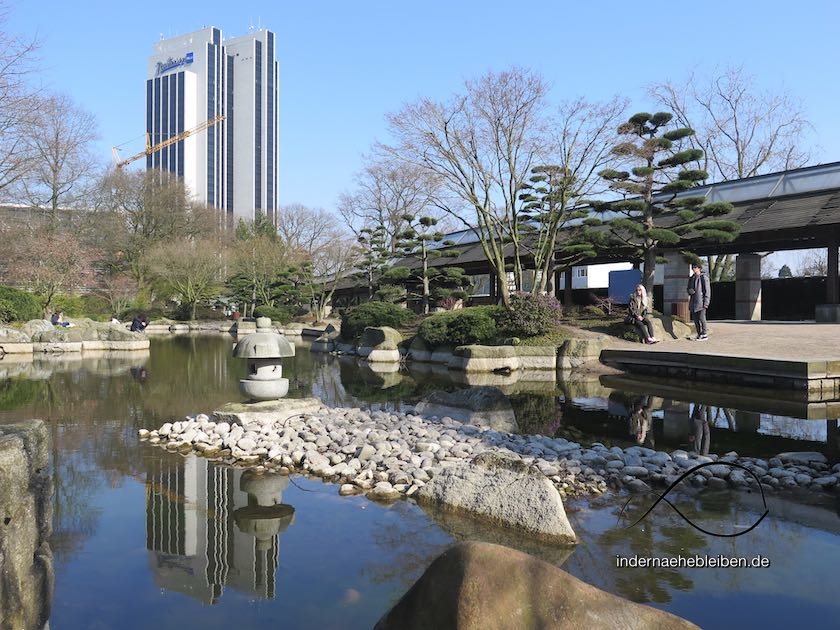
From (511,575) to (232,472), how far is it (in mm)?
4376

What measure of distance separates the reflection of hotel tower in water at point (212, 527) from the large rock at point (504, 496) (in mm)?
1262

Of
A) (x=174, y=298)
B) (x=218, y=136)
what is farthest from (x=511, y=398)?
(x=218, y=136)

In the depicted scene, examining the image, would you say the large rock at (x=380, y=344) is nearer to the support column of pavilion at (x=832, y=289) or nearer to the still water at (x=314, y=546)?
the still water at (x=314, y=546)

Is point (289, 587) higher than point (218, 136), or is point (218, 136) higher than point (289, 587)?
point (218, 136)

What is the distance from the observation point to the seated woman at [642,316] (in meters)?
16.0

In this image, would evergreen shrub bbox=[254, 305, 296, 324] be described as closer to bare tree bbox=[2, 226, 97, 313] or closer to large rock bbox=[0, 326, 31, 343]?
bare tree bbox=[2, 226, 97, 313]

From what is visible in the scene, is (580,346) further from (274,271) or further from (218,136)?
(218,136)

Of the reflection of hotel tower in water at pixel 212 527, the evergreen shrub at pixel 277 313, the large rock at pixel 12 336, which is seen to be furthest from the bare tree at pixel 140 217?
the reflection of hotel tower in water at pixel 212 527

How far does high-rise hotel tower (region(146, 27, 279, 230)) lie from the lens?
9969 centimetres

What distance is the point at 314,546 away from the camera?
14.3 feet

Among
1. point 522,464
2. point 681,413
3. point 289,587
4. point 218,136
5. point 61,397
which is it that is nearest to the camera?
point 289,587

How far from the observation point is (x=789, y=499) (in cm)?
516

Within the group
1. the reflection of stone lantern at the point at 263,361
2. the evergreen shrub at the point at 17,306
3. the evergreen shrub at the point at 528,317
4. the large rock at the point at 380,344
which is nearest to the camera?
the reflection of stone lantern at the point at 263,361

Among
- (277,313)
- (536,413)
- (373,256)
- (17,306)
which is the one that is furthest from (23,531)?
(277,313)
